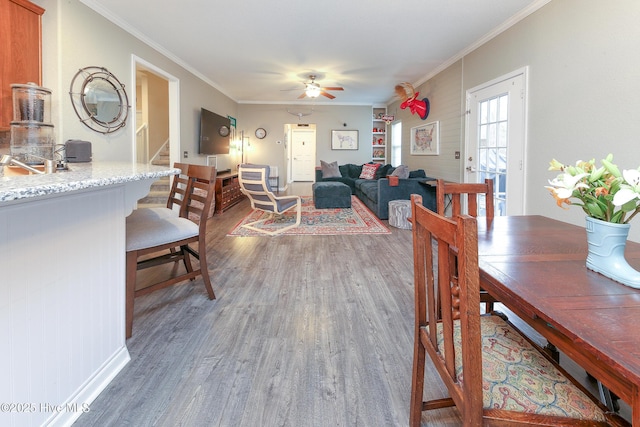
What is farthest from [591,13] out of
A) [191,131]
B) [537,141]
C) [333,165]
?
[333,165]

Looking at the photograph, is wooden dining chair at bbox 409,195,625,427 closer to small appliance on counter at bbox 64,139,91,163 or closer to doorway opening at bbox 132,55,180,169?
small appliance on counter at bbox 64,139,91,163

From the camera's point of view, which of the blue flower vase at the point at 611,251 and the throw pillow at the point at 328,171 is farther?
the throw pillow at the point at 328,171

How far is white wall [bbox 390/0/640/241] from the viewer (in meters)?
2.52

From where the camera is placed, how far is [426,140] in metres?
6.52

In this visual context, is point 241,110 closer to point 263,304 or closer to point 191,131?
point 191,131

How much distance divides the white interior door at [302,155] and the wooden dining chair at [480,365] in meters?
10.7

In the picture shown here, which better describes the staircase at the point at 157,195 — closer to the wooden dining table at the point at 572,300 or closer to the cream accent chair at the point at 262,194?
the cream accent chair at the point at 262,194

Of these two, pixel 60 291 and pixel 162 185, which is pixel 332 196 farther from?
pixel 60 291

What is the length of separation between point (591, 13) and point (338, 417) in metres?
3.52

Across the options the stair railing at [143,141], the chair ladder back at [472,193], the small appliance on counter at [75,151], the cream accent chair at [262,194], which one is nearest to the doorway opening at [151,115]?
the stair railing at [143,141]

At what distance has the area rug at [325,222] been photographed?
4881 mm

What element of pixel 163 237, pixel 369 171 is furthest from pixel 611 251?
pixel 369 171

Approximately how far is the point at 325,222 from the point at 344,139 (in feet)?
15.3

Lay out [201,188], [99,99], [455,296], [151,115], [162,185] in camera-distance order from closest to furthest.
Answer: [455,296]
[201,188]
[99,99]
[162,185]
[151,115]
